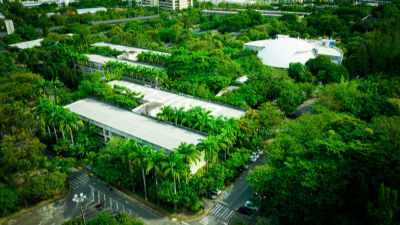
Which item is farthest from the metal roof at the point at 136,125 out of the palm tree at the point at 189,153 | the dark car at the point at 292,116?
the dark car at the point at 292,116

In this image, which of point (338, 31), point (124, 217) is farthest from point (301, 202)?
point (338, 31)

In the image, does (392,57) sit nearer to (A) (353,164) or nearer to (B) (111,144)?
(A) (353,164)

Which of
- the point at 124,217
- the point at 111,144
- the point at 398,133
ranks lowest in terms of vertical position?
the point at 124,217

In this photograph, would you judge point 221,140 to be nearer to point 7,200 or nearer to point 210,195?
point 210,195

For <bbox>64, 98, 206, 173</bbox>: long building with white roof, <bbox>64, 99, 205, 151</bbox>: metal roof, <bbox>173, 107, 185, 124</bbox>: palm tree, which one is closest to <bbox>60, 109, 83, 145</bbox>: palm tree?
<bbox>64, 98, 206, 173</bbox>: long building with white roof

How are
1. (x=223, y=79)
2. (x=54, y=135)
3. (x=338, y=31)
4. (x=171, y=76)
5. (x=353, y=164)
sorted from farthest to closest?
(x=338, y=31) → (x=171, y=76) → (x=223, y=79) → (x=54, y=135) → (x=353, y=164)

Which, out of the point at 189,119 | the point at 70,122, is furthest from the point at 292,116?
the point at 70,122

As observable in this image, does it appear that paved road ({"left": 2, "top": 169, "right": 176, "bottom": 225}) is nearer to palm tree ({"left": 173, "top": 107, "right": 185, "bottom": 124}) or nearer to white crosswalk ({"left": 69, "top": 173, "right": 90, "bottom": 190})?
white crosswalk ({"left": 69, "top": 173, "right": 90, "bottom": 190})
